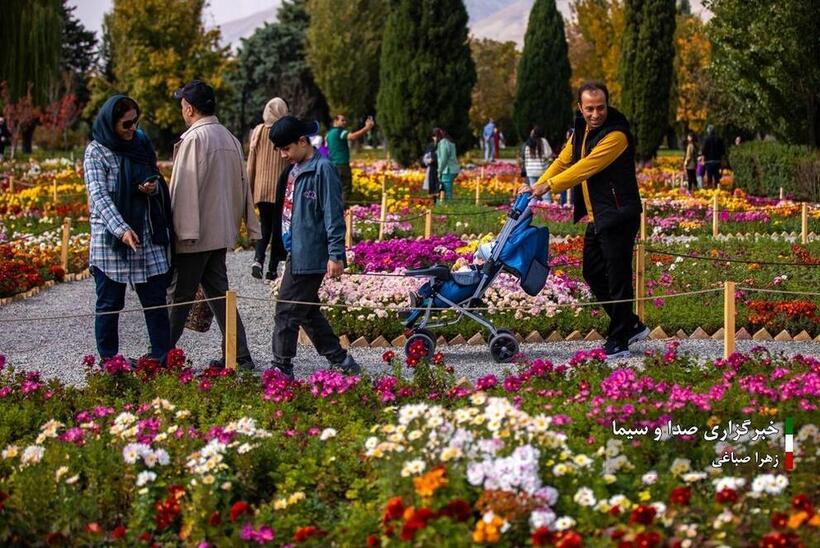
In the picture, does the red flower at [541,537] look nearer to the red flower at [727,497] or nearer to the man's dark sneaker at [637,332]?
the red flower at [727,497]

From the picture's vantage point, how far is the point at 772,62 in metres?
26.2

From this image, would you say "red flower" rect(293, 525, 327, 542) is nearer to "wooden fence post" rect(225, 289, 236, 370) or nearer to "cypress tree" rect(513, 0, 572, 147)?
"wooden fence post" rect(225, 289, 236, 370)

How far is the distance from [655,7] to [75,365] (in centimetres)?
3098

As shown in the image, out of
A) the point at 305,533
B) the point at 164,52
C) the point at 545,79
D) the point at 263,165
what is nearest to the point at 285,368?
the point at 305,533

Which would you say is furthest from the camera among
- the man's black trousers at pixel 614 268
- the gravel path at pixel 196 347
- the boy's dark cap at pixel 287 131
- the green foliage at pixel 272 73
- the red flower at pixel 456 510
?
the green foliage at pixel 272 73

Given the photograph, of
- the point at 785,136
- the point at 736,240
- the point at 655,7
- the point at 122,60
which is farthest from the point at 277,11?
the point at 736,240

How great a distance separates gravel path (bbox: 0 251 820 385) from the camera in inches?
363

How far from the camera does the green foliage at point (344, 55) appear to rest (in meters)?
62.0

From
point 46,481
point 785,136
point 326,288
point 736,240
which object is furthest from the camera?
point 785,136

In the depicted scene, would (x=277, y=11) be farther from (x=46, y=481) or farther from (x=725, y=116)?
(x=46, y=481)

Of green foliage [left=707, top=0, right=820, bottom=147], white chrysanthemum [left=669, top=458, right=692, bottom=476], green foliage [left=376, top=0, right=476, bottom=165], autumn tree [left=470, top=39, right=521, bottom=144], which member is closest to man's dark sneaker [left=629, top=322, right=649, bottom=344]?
white chrysanthemum [left=669, top=458, right=692, bottom=476]

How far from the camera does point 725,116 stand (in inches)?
1401

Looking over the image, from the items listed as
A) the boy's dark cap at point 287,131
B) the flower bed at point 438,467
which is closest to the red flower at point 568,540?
the flower bed at point 438,467

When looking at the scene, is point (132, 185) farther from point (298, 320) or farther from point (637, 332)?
point (637, 332)
